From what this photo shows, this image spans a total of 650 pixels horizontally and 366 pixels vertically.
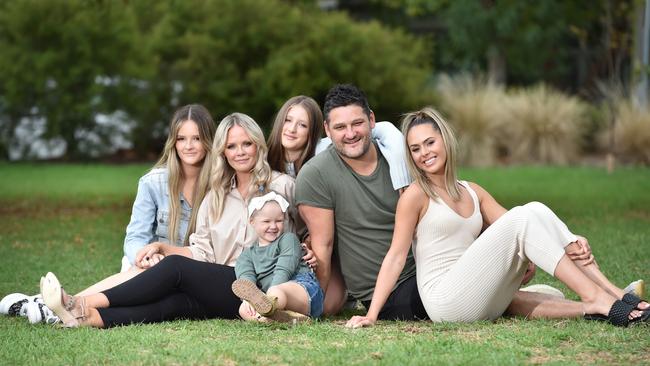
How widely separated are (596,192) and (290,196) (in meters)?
9.48

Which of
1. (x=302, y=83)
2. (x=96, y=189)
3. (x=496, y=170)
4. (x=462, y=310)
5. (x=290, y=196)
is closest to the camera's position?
(x=462, y=310)

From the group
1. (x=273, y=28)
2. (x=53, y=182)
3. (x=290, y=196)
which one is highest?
(x=273, y=28)

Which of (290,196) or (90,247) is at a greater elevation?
(290,196)

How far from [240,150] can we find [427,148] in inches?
45.6

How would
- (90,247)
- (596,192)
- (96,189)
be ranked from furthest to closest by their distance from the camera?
(96,189) → (596,192) → (90,247)

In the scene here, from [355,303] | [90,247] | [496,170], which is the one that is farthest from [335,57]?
[355,303]

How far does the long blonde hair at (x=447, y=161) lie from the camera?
642cm

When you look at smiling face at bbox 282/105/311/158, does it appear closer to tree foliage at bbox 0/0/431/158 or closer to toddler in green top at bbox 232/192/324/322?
toddler in green top at bbox 232/192/324/322

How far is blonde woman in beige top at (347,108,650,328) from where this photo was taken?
6141 mm

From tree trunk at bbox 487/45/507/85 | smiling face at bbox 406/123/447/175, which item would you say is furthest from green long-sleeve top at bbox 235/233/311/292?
tree trunk at bbox 487/45/507/85

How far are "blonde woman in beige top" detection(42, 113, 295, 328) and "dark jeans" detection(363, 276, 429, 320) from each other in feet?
2.35

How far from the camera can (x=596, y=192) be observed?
613 inches

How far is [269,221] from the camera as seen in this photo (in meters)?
6.55

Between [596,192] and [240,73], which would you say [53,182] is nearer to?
[240,73]
